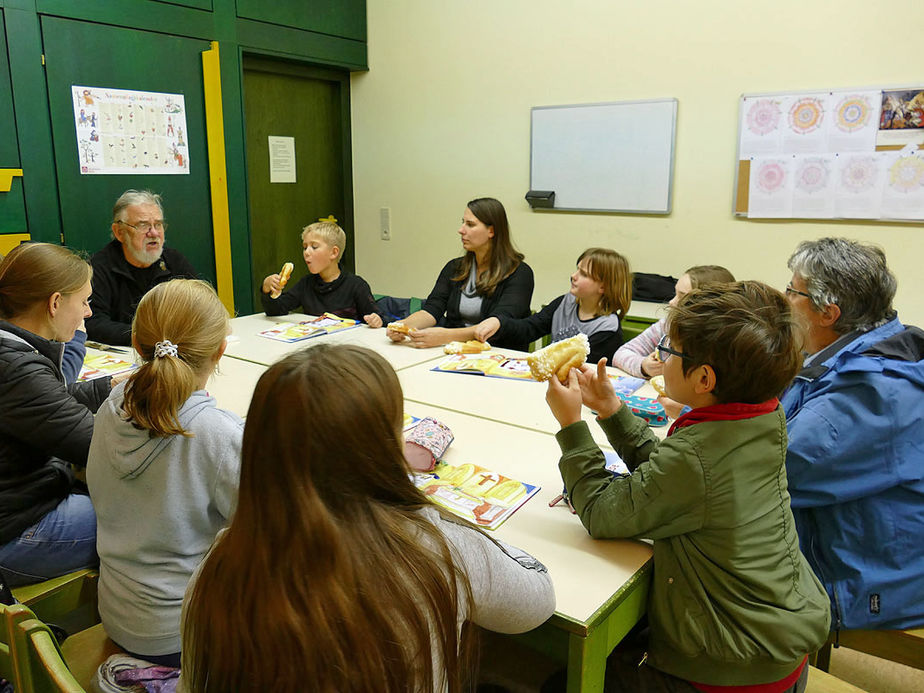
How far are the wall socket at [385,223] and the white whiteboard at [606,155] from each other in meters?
1.29

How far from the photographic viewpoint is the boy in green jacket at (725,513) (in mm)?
1275

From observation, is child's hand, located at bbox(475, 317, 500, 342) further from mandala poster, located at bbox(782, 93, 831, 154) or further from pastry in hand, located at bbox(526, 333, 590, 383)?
mandala poster, located at bbox(782, 93, 831, 154)

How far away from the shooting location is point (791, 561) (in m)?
1.34

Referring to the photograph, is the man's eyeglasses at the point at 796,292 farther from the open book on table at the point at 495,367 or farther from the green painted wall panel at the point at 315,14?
the green painted wall panel at the point at 315,14

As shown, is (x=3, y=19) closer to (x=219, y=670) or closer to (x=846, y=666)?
(x=219, y=670)

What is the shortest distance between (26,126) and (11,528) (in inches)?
114

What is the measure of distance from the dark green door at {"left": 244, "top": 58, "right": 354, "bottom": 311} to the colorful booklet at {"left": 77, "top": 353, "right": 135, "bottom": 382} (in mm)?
2183

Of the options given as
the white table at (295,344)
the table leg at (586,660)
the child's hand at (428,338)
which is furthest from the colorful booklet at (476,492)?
the child's hand at (428,338)

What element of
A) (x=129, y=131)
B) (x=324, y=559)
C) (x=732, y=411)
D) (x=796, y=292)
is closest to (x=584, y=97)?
(x=129, y=131)

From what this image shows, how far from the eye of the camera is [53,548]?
65.0 inches

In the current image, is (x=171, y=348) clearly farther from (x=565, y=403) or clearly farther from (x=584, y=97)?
(x=584, y=97)

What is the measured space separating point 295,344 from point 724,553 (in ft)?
7.46

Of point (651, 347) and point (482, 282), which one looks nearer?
point (651, 347)

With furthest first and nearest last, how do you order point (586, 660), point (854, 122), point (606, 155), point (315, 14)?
point (315, 14) → point (606, 155) → point (854, 122) → point (586, 660)
